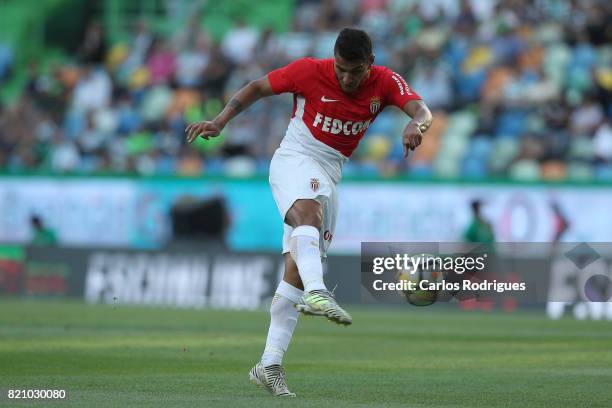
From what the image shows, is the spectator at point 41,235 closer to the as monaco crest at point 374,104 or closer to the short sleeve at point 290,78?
A: the short sleeve at point 290,78

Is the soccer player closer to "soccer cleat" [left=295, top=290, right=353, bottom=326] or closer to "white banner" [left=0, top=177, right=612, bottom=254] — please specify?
"soccer cleat" [left=295, top=290, right=353, bottom=326]

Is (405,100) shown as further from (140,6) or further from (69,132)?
(140,6)

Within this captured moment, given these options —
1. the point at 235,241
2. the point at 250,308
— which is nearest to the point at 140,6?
the point at 235,241

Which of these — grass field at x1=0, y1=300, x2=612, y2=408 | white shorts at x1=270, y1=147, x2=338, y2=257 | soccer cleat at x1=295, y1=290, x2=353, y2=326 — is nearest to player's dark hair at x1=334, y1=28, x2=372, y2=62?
white shorts at x1=270, y1=147, x2=338, y2=257

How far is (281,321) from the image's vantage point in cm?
927

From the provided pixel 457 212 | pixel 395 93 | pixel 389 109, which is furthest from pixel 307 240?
pixel 389 109

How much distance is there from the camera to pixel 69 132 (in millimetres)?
29938

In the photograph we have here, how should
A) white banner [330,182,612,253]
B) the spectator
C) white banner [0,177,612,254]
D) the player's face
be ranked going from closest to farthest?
the player's face, white banner [330,182,612,253], white banner [0,177,612,254], the spectator

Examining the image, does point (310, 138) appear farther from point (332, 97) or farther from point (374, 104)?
point (374, 104)

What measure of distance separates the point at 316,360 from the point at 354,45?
4.72 metres

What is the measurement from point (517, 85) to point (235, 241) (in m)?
6.23

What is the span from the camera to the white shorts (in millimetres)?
9062

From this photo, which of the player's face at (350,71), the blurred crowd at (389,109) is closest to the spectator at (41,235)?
the blurred crowd at (389,109)

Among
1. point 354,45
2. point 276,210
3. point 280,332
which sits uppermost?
point 276,210
